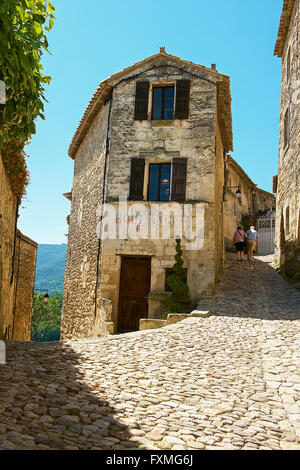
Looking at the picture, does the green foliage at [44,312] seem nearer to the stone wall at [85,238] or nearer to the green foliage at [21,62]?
the stone wall at [85,238]

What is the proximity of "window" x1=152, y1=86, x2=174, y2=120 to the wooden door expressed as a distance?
4565mm

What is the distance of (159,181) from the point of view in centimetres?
1212

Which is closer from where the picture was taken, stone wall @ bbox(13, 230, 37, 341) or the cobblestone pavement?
the cobblestone pavement

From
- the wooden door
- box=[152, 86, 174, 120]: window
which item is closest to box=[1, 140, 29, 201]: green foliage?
the wooden door

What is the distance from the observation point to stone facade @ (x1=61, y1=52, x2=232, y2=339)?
1150 centimetres

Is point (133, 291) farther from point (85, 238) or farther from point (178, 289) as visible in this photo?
point (85, 238)

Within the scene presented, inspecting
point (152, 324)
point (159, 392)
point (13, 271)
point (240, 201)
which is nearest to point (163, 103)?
point (13, 271)

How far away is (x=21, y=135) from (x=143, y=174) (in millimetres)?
7610

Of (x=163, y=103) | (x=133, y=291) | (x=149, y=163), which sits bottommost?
(x=133, y=291)

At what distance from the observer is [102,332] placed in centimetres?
1127

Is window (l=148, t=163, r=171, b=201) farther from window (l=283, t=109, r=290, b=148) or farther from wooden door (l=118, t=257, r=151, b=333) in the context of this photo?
window (l=283, t=109, r=290, b=148)

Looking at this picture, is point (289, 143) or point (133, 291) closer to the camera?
point (133, 291)

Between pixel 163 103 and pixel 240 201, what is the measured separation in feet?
52.2
